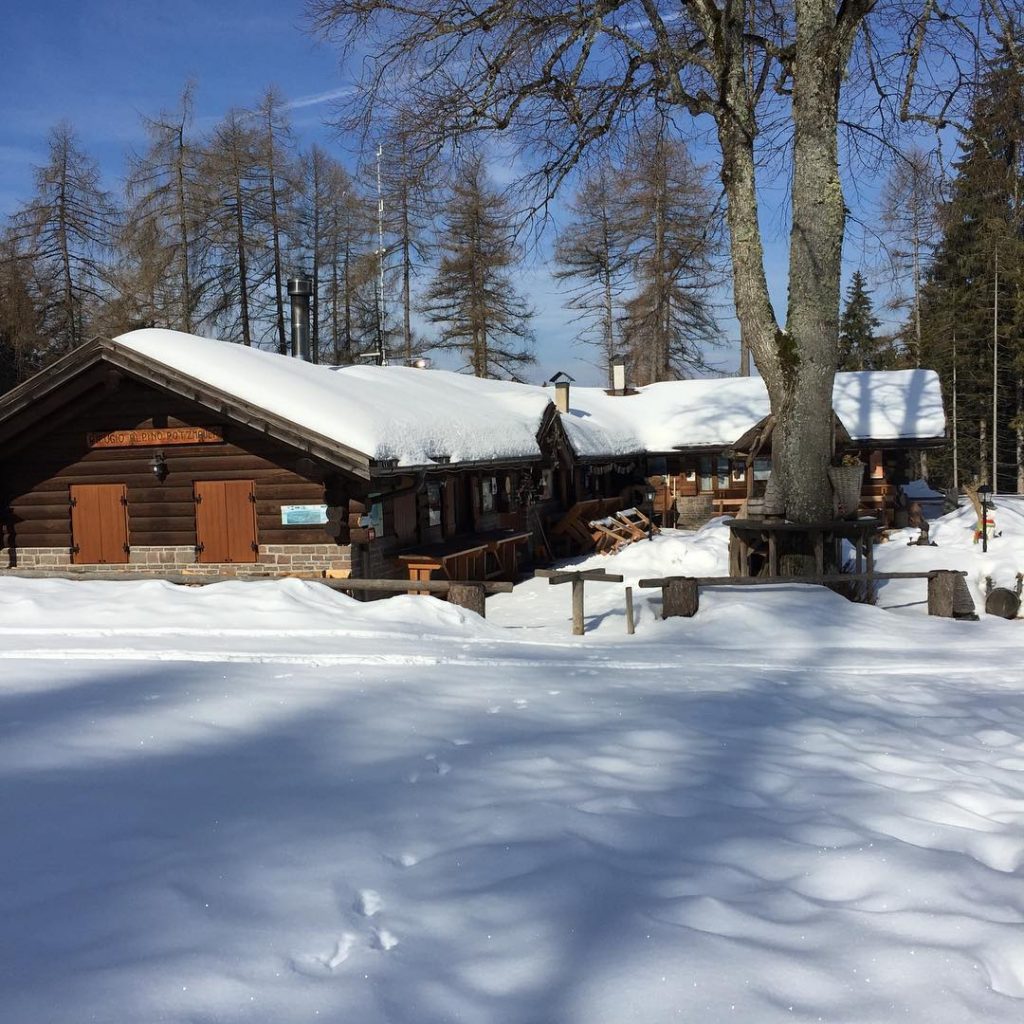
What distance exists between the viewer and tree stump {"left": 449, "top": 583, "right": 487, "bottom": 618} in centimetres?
1077

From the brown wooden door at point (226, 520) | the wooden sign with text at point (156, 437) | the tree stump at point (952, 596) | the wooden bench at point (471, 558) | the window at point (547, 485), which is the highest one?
the wooden sign with text at point (156, 437)

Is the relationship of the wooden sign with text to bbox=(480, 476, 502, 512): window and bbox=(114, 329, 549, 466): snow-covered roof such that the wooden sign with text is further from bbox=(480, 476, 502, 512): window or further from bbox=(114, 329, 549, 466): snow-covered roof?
bbox=(480, 476, 502, 512): window

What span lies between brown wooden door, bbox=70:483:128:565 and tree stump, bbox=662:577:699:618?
9833 millimetres

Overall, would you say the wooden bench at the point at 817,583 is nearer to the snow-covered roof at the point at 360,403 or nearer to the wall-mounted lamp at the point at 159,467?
the snow-covered roof at the point at 360,403

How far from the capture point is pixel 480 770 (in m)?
4.46

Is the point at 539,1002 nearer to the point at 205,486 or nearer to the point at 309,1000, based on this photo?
the point at 309,1000

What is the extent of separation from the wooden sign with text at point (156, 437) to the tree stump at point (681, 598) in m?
8.16

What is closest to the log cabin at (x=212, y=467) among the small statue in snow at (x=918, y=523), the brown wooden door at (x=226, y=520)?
the brown wooden door at (x=226, y=520)

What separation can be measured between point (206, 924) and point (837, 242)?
1124 centimetres

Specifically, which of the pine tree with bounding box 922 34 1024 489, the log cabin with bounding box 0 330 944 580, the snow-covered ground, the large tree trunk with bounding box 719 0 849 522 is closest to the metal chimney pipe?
the log cabin with bounding box 0 330 944 580

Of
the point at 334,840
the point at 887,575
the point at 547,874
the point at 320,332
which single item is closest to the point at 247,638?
the point at 334,840

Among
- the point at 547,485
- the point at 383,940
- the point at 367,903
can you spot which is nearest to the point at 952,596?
the point at 367,903

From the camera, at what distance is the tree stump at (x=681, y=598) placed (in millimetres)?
10953

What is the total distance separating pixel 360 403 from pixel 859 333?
40.4m
